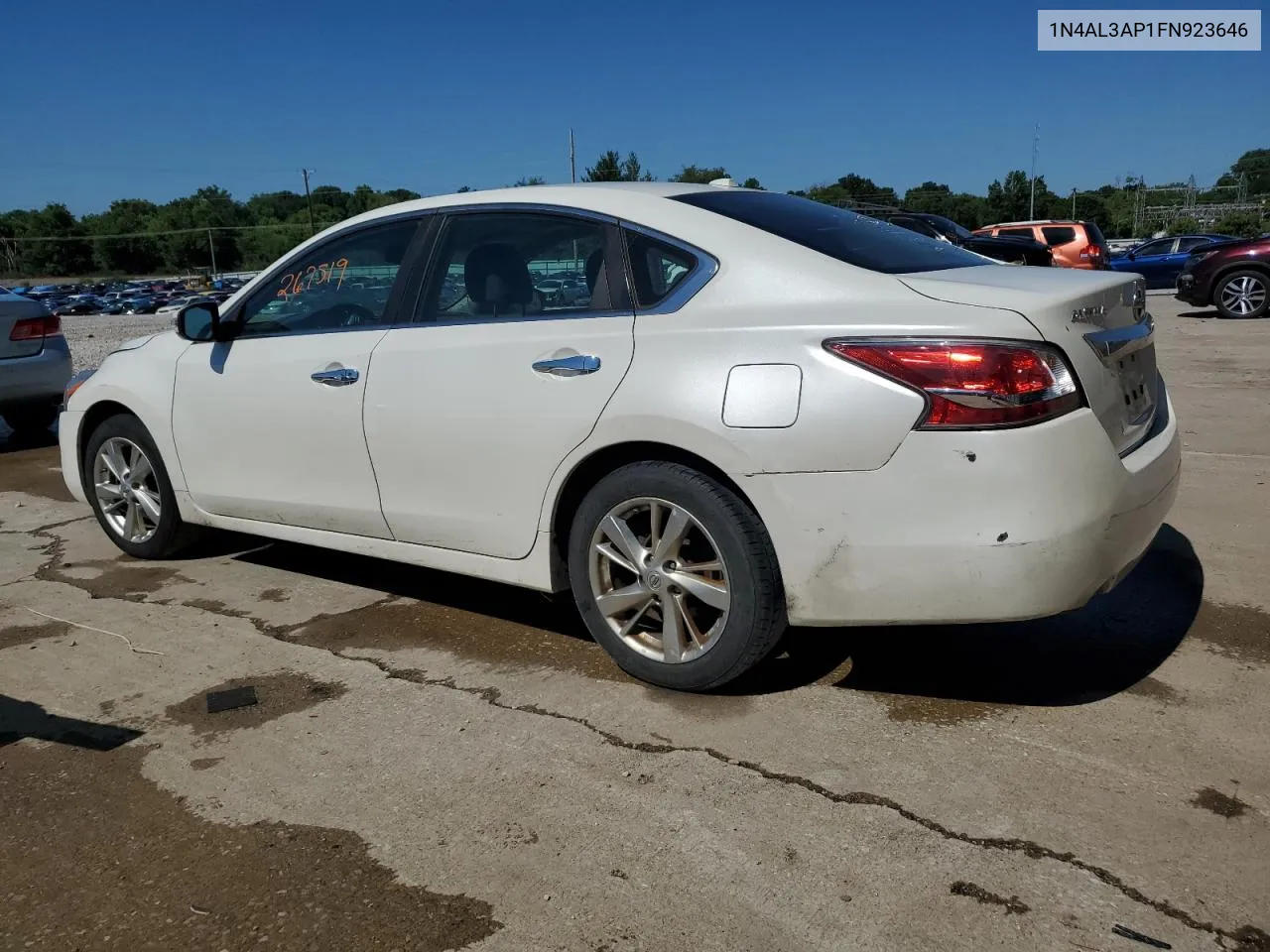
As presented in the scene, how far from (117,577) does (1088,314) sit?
4200 millimetres

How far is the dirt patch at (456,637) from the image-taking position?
12.2 feet

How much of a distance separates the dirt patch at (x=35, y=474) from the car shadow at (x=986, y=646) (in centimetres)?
362

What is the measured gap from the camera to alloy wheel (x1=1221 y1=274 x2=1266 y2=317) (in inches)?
617

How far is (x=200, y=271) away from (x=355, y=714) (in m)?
116

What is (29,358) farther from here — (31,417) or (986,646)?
(986,646)

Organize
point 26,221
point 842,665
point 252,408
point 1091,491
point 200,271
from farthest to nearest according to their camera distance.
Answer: point 26,221
point 200,271
point 252,408
point 842,665
point 1091,491

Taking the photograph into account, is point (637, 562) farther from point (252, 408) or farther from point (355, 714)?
point (252, 408)

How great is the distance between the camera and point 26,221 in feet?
412

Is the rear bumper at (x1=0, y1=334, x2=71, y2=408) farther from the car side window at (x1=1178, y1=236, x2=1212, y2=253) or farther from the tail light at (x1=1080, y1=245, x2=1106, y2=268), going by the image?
the car side window at (x1=1178, y1=236, x2=1212, y2=253)

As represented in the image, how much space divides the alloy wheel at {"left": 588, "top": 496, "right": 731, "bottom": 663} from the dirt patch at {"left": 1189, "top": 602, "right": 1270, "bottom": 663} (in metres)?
1.74

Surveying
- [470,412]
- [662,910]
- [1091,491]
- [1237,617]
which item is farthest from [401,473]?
[1237,617]

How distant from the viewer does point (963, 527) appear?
2771 millimetres

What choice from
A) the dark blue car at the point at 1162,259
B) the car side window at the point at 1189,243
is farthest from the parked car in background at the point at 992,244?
the car side window at the point at 1189,243

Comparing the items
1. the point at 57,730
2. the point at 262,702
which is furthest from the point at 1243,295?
the point at 57,730
